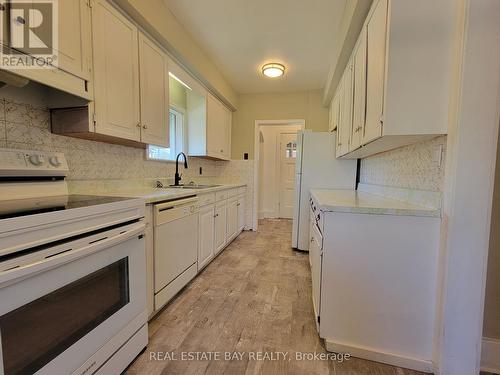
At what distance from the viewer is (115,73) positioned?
168cm

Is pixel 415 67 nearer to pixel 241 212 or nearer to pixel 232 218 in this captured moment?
pixel 232 218

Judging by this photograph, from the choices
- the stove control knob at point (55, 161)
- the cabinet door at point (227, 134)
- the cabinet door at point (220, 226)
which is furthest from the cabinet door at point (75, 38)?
the cabinet door at point (227, 134)

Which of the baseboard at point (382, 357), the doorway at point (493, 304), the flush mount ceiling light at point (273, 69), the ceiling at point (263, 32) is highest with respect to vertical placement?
the ceiling at point (263, 32)

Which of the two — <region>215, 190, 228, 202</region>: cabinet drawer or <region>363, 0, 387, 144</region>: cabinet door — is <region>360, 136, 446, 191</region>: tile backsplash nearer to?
<region>363, 0, 387, 144</region>: cabinet door

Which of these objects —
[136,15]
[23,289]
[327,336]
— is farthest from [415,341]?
[136,15]

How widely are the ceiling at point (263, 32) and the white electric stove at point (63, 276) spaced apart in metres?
1.93

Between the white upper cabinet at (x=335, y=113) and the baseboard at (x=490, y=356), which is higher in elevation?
the white upper cabinet at (x=335, y=113)

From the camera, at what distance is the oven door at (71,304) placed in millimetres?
755

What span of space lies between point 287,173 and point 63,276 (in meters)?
5.10

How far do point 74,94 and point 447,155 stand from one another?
2161mm

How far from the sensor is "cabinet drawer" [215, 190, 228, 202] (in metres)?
2.85

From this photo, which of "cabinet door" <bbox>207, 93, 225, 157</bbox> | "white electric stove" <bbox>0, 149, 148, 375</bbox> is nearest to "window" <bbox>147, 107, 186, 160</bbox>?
"cabinet door" <bbox>207, 93, 225, 157</bbox>

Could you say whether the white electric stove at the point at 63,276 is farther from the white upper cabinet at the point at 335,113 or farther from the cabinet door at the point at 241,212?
the white upper cabinet at the point at 335,113

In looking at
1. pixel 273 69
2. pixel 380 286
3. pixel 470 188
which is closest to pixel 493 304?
pixel 380 286
